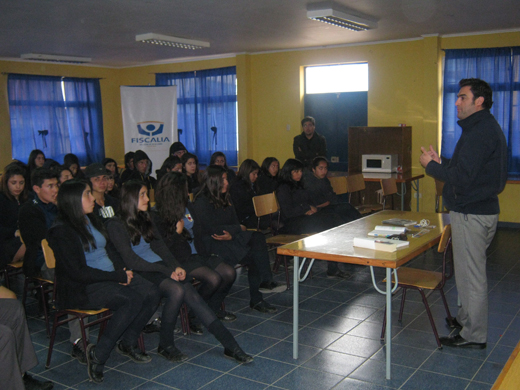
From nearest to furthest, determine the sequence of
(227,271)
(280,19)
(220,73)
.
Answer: (227,271), (280,19), (220,73)

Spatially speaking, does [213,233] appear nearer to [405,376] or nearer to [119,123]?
[405,376]

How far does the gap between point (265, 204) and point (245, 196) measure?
0.32m

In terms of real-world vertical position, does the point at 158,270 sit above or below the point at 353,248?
below

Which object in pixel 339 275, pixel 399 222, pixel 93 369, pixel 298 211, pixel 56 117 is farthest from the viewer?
pixel 56 117

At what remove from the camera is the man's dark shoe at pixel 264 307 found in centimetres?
399

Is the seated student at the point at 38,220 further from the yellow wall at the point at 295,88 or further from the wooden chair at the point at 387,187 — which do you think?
the yellow wall at the point at 295,88

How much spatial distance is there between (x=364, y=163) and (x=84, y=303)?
558cm

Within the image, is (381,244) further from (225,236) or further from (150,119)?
(150,119)

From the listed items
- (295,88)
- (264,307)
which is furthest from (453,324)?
(295,88)

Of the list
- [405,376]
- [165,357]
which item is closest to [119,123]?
[165,357]

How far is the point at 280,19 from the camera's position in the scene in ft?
20.5

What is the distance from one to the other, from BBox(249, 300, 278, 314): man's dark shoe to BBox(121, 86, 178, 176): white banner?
5075 mm

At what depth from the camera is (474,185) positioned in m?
3.06

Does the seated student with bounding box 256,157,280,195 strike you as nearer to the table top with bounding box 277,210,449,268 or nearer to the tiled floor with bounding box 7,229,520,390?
the tiled floor with bounding box 7,229,520,390
